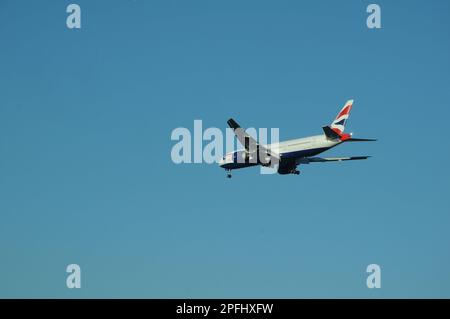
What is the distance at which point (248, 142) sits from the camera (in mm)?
98875

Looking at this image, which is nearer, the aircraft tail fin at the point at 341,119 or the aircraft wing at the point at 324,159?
the aircraft tail fin at the point at 341,119

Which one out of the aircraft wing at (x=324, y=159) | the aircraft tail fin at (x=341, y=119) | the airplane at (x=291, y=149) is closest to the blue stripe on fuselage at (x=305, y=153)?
the airplane at (x=291, y=149)

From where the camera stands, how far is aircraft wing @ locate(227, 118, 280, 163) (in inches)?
3723

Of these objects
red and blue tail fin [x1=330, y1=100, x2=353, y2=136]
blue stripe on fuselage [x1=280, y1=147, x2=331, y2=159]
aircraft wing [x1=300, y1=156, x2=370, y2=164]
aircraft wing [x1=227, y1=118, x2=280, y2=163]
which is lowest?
aircraft wing [x1=300, y1=156, x2=370, y2=164]

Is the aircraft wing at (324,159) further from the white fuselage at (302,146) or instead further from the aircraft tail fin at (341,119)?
the aircraft tail fin at (341,119)

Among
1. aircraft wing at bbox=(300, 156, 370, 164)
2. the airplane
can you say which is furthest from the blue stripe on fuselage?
aircraft wing at bbox=(300, 156, 370, 164)

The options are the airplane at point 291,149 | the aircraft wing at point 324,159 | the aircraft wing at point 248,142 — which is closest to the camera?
the aircraft wing at point 248,142

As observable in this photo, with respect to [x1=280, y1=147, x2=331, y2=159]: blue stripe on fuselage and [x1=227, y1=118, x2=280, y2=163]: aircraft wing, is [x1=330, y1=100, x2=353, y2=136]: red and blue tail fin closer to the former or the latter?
[x1=280, y1=147, x2=331, y2=159]: blue stripe on fuselage

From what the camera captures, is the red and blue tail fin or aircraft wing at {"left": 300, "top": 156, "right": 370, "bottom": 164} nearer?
the red and blue tail fin

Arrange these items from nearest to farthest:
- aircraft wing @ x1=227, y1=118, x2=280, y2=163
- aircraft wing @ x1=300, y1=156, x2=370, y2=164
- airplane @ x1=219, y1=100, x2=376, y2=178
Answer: aircraft wing @ x1=227, y1=118, x2=280, y2=163, airplane @ x1=219, y1=100, x2=376, y2=178, aircraft wing @ x1=300, y1=156, x2=370, y2=164

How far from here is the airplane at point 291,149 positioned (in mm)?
96812

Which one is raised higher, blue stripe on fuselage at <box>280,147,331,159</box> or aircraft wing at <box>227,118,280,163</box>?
aircraft wing at <box>227,118,280,163</box>

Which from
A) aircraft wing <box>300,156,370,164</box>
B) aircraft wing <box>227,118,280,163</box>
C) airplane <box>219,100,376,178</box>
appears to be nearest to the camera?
aircraft wing <box>227,118,280,163</box>
